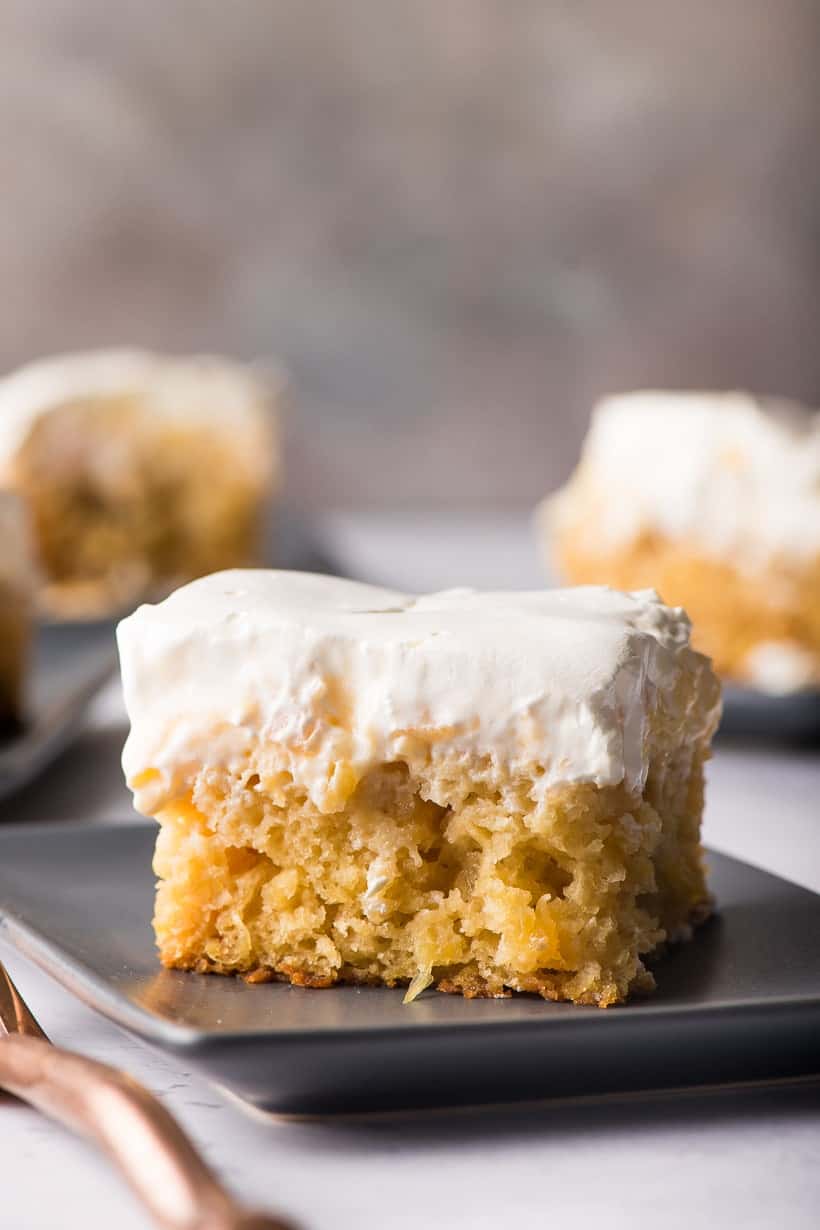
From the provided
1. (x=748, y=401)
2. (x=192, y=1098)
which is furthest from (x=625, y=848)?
(x=748, y=401)

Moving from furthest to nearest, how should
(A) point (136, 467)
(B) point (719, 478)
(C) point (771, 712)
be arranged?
1. (A) point (136, 467)
2. (B) point (719, 478)
3. (C) point (771, 712)

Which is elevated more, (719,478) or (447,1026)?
(719,478)

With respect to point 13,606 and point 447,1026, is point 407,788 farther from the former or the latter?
point 13,606

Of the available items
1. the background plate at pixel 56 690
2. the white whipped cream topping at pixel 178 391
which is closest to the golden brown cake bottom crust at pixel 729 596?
the background plate at pixel 56 690

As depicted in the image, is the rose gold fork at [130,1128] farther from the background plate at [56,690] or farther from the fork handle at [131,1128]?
the background plate at [56,690]

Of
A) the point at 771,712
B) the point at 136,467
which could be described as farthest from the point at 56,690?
the point at 136,467

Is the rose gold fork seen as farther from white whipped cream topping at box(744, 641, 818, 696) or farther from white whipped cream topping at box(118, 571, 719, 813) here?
white whipped cream topping at box(744, 641, 818, 696)
